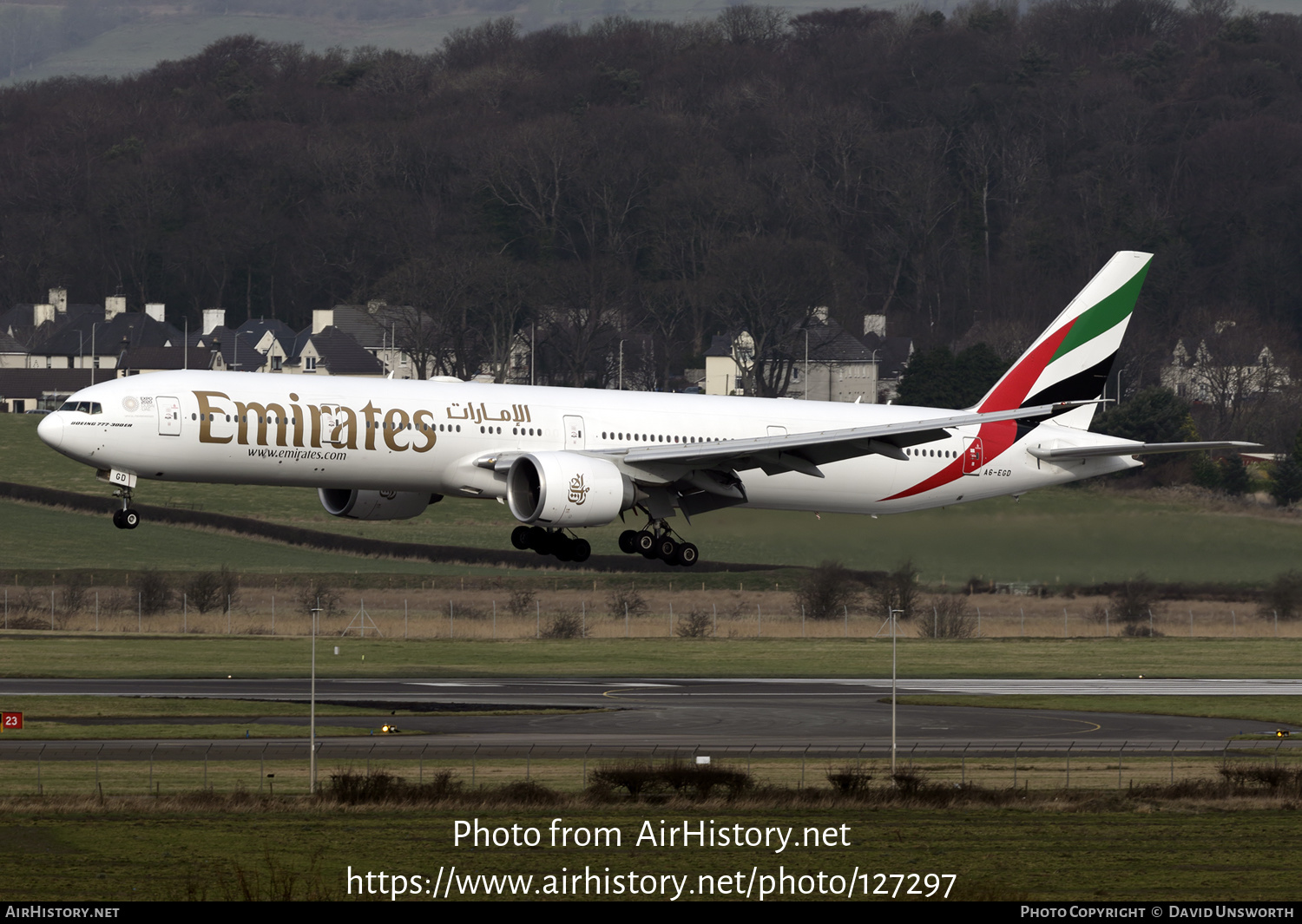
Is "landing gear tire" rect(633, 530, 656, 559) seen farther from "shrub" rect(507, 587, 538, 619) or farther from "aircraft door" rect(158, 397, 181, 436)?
"shrub" rect(507, 587, 538, 619)

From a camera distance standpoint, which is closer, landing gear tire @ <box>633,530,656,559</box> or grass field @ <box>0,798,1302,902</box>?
grass field @ <box>0,798,1302,902</box>

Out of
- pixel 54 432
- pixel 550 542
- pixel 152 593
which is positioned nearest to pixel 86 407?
pixel 54 432

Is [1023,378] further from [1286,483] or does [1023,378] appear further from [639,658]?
Answer: [1286,483]

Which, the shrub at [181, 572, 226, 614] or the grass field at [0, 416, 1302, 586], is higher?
the grass field at [0, 416, 1302, 586]

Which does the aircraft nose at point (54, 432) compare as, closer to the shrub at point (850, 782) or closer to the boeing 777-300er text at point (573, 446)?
the boeing 777-300er text at point (573, 446)

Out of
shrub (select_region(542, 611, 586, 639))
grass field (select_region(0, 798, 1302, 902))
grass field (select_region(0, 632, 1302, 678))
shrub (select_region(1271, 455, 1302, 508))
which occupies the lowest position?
grass field (select_region(0, 798, 1302, 902))

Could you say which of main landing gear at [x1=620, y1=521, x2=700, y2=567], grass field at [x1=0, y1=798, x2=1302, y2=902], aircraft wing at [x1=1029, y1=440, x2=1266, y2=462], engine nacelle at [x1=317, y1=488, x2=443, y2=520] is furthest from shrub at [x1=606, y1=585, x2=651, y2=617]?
grass field at [x1=0, y1=798, x2=1302, y2=902]

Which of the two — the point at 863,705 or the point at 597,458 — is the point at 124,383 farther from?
the point at 863,705

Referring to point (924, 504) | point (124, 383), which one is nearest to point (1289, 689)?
point (924, 504)
